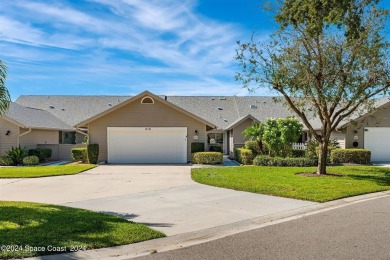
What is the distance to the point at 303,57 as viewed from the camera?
1512 centimetres

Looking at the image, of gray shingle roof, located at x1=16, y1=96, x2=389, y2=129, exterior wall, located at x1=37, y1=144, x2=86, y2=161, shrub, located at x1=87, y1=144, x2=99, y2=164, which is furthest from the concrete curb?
gray shingle roof, located at x1=16, y1=96, x2=389, y2=129

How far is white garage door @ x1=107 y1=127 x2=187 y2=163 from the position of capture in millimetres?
24219

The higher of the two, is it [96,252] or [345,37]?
[345,37]

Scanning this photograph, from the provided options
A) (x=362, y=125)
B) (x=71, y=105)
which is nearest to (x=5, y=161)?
(x=71, y=105)

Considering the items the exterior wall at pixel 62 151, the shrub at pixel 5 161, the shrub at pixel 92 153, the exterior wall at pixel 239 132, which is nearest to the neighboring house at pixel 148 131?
the shrub at pixel 92 153

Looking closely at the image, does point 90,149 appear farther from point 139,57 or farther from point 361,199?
point 361,199

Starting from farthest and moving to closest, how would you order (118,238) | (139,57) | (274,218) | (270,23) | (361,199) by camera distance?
(139,57), (270,23), (361,199), (274,218), (118,238)

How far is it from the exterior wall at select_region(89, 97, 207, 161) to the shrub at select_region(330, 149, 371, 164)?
27.7ft

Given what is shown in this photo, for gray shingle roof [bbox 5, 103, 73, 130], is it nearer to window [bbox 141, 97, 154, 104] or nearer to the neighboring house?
the neighboring house

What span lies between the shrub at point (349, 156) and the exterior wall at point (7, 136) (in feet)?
67.9

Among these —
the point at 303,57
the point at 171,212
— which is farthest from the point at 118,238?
the point at 303,57

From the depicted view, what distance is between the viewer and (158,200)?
33.1ft

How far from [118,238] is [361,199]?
7543 mm

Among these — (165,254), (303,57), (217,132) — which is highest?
(303,57)
